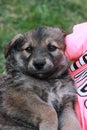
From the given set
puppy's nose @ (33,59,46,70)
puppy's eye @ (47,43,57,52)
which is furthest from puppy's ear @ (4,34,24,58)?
puppy's nose @ (33,59,46,70)

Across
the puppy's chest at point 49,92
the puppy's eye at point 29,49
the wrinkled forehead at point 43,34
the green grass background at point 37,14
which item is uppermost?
the wrinkled forehead at point 43,34

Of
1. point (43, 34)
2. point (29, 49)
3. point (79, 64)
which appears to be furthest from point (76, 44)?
point (29, 49)

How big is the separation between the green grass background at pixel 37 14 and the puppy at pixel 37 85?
335cm

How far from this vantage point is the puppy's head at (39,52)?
28.7ft

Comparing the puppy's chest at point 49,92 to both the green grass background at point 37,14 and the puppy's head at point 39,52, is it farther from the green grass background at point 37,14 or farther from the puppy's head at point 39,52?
the green grass background at point 37,14

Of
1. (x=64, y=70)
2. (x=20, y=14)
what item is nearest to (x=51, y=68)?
(x=64, y=70)

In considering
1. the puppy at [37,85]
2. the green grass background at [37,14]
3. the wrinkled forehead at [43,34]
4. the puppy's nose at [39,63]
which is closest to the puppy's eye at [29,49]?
the puppy at [37,85]

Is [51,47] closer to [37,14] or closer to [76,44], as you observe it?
[76,44]

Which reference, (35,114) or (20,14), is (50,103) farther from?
(20,14)

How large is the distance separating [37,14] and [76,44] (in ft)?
14.9

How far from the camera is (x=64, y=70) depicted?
8938 millimetres

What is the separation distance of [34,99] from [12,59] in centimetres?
63

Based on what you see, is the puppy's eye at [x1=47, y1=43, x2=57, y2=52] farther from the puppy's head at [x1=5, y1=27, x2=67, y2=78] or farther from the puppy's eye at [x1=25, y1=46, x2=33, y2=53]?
the puppy's eye at [x1=25, y1=46, x2=33, y2=53]

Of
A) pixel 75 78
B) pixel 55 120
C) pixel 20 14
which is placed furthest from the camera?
pixel 20 14
